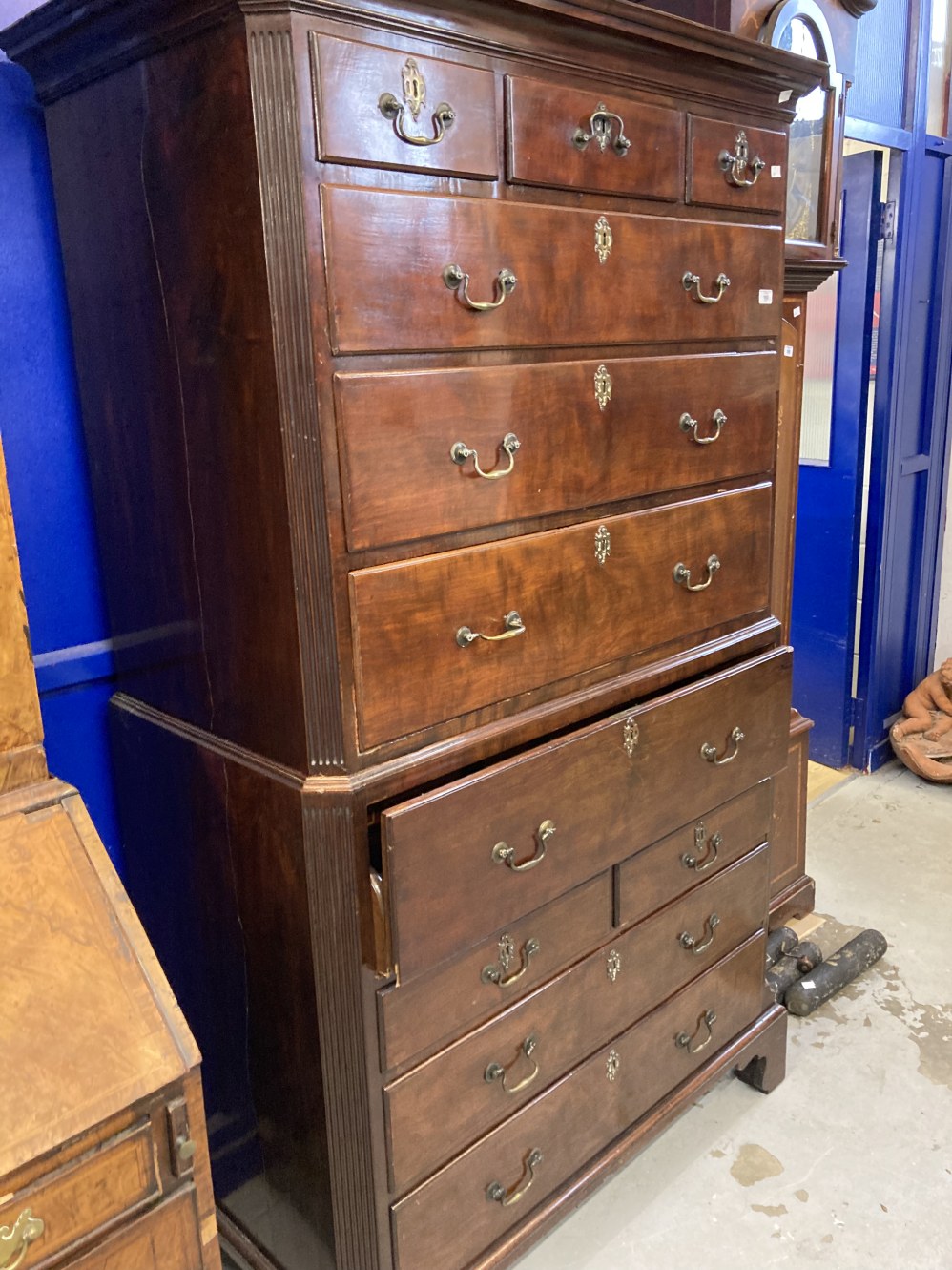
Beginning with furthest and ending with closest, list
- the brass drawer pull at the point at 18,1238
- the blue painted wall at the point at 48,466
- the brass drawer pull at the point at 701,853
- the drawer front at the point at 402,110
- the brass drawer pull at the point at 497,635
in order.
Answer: the brass drawer pull at the point at 701,853
the blue painted wall at the point at 48,466
the brass drawer pull at the point at 497,635
the drawer front at the point at 402,110
the brass drawer pull at the point at 18,1238

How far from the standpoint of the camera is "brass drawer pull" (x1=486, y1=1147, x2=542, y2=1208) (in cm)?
155

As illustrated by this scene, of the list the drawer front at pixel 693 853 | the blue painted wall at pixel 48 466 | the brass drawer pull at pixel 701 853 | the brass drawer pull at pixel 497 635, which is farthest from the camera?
the brass drawer pull at pixel 701 853

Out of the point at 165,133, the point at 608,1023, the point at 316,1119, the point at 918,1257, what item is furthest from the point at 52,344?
the point at 918,1257

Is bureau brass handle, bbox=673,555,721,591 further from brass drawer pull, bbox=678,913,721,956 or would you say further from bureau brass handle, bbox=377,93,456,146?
bureau brass handle, bbox=377,93,456,146

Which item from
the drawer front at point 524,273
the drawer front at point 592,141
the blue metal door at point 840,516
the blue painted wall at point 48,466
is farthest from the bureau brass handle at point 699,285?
the blue metal door at point 840,516

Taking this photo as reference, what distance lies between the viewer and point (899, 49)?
9.72 feet

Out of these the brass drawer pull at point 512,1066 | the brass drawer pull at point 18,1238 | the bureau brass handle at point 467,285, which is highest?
the bureau brass handle at point 467,285

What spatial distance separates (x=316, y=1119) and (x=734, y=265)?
1392 millimetres

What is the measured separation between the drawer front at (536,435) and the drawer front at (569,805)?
0.34 m

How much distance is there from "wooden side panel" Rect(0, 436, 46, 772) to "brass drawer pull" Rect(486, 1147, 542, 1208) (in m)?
0.92

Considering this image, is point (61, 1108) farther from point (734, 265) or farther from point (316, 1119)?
point (734, 265)

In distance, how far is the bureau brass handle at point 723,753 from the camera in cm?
172

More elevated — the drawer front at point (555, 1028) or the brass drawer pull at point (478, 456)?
the brass drawer pull at point (478, 456)

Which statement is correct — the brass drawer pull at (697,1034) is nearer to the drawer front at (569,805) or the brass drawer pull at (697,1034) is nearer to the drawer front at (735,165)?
the drawer front at (569,805)
